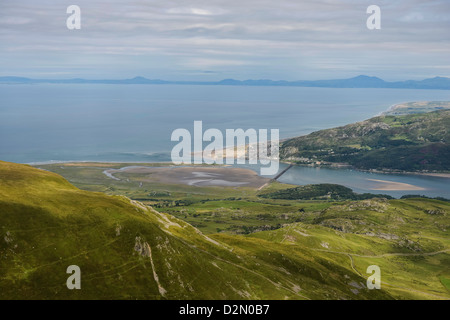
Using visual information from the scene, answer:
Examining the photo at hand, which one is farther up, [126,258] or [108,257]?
[108,257]

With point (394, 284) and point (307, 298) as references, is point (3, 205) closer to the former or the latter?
point (307, 298)

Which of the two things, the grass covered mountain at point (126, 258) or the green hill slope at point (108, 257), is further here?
the grass covered mountain at point (126, 258)

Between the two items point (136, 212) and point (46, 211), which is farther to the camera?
point (136, 212)

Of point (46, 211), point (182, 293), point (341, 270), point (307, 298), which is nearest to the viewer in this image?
point (182, 293)

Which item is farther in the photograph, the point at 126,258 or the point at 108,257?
the point at 126,258

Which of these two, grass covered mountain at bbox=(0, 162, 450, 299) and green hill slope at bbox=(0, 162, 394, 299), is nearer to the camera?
green hill slope at bbox=(0, 162, 394, 299)
